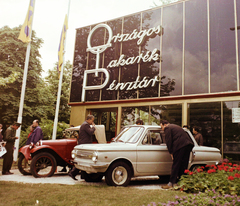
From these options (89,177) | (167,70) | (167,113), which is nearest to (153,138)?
(89,177)

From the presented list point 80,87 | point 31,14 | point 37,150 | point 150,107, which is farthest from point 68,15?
point 37,150

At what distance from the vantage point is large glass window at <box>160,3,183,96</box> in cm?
1455

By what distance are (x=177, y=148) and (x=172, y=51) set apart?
8941mm

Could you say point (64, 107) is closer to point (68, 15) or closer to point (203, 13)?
point (68, 15)

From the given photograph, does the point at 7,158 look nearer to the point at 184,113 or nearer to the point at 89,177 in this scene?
the point at 89,177

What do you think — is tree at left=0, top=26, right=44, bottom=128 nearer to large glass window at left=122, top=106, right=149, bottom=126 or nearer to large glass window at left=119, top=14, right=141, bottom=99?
large glass window at left=119, top=14, right=141, bottom=99

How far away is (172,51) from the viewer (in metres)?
15.0

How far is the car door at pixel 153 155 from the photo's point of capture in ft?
24.5

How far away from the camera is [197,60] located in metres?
14.1

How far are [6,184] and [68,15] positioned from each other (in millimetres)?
13618

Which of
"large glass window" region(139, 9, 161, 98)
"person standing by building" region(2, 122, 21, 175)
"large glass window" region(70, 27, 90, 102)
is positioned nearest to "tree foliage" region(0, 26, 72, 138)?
"large glass window" region(70, 27, 90, 102)

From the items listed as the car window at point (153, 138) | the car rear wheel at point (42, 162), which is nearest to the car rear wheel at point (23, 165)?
the car rear wheel at point (42, 162)

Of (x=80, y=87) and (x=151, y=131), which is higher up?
(x=80, y=87)

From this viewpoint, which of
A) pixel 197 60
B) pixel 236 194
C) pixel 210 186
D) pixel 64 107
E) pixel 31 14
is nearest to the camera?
pixel 236 194
